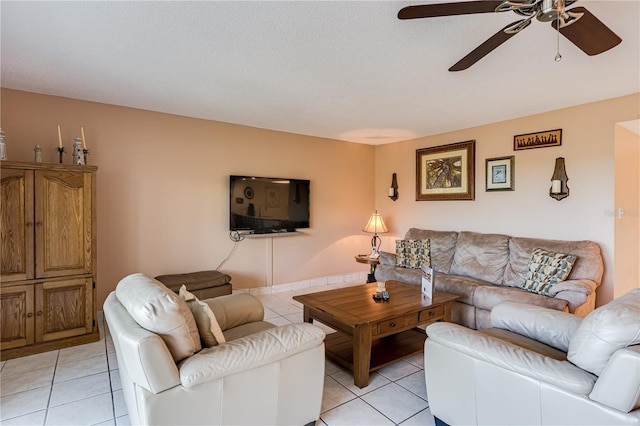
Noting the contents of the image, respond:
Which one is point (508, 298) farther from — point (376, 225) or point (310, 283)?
point (310, 283)

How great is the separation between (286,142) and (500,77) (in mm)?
2921

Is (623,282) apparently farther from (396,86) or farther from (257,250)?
(257,250)

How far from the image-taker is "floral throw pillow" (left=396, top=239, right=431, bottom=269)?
4.46 metres

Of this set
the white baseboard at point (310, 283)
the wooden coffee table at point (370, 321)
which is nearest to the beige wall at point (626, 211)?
the wooden coffee table at point (370, 321)

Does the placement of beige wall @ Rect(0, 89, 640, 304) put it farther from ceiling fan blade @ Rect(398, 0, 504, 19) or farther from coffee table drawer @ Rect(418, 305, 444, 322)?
ceiling fan blade @ Rect(398, 0, 504, 19)

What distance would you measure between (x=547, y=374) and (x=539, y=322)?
2.50ft

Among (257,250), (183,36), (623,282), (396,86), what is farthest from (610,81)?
(257,250)

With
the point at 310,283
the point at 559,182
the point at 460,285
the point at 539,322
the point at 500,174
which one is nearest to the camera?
the point at 539,322

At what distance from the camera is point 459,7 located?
4.97ft

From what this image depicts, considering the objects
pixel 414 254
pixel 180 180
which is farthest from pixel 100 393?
pixel 414 254

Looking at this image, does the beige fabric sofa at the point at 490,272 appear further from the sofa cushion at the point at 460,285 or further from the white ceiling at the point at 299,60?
the white ceiling at the point at 299,60

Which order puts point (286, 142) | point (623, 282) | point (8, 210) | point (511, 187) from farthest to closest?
point (286, 142), point (511, 187), point (623, 282), point (8, 210)

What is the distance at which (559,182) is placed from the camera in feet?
→ 12.3

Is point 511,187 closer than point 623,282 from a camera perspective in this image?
No
